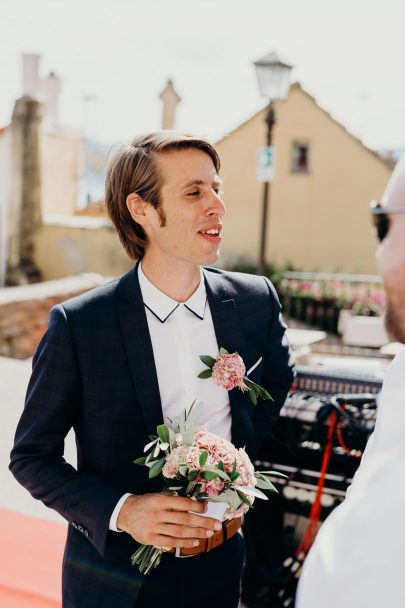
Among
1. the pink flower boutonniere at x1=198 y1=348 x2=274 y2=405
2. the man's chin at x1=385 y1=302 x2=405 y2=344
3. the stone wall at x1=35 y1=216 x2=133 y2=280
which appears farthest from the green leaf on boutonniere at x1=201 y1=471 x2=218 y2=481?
the stone wall at x1=35 y1=216 x2=133 y2=280

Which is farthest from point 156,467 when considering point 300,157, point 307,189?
point 300,157

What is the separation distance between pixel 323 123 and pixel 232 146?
307 centimetres

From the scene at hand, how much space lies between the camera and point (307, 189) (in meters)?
21.8

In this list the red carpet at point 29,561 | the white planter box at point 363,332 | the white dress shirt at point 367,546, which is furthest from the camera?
the white planter box at point 363,332

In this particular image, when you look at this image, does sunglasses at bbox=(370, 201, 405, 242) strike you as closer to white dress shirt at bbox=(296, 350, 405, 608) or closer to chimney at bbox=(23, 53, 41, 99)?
white dress shirt at bbox=(296, 350, 405, 608)

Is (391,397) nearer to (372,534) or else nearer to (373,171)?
→ (372,534)

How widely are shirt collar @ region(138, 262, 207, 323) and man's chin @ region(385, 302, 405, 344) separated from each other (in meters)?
0.94

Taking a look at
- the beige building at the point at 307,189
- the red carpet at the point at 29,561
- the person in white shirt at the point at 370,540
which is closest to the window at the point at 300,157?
the beige building at the point at 307,189

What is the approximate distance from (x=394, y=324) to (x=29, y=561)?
2.63m

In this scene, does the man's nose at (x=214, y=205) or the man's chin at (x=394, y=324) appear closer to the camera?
the man's chin at (x=394, y=324)

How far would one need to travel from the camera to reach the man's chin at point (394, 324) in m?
1.08

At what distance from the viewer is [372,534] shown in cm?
79

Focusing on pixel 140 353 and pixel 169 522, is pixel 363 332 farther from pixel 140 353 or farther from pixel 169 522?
pixel 169 522

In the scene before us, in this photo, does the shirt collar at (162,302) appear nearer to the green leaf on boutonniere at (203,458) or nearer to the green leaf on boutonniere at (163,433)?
the green leaf on boutonniere at (163,433)
